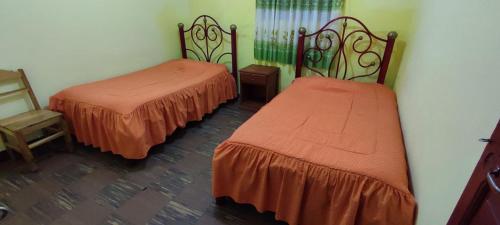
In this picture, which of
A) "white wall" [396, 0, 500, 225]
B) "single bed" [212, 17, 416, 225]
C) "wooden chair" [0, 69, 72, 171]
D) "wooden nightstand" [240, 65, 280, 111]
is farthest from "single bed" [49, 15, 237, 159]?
"white wall" [396, 0, 500, 225]

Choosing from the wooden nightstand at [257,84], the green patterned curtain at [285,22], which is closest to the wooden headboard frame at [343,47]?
the green patterned curtain at [285,22]

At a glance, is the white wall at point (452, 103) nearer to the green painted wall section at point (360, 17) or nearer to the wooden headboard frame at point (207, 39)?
the green painted wall section at point (360, 17)

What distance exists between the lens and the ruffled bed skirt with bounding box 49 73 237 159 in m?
1.88

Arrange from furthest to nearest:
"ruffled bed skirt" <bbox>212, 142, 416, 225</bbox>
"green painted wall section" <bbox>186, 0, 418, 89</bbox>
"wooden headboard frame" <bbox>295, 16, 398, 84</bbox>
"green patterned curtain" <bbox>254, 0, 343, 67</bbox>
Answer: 1. "green patterned curtain" <bbox>254, 0, 343, 67</bbox>
2. "wooden headboard frame" <bbox>295, 16, 398, 84</bbox>
3. "green painted wall section" <bbox>186, 0, 418, 89</bbox>
4. "ruffled bed skirt" <bbox>212, 142, 416, 225</bbox>

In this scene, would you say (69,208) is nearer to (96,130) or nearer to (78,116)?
(96,130)

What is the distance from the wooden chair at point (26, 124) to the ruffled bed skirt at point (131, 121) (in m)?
0.10

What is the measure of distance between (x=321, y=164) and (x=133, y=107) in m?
1.48

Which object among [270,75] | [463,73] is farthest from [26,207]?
[463,73]

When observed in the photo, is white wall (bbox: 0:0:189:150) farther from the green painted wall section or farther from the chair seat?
the green painted wall section

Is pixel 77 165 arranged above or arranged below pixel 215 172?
below

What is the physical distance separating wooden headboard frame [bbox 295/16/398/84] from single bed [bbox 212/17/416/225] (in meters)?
0.60

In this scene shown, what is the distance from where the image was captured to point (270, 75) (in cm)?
270

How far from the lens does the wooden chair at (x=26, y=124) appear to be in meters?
1.80

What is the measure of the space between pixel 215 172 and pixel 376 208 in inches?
34.1
